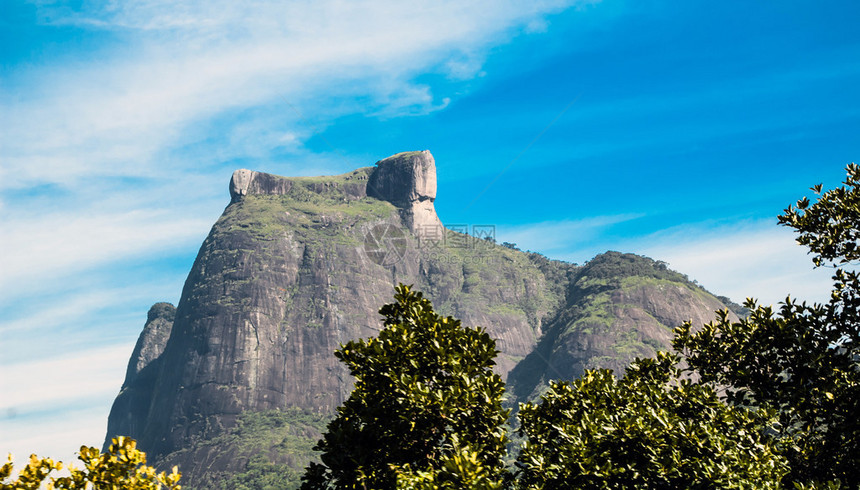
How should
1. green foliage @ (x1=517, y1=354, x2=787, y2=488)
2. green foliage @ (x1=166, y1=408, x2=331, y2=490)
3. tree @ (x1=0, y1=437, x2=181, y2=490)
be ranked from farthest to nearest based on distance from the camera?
green foliage @ (x1=166, y1=408, x2=331, y2=490) < green foliage @ (x1=517, y1=354, x2=787, y2=488) < tree @ (x1=0, y1=437, x2=181, y2=490)

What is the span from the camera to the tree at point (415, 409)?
43.6ft

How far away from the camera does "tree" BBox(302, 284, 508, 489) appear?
1328 cm

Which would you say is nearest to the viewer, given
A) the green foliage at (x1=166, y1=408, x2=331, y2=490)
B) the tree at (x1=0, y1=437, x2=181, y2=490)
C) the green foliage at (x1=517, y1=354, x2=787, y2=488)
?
the tree at (x1=0, y1=437, x2=181, y2=490)

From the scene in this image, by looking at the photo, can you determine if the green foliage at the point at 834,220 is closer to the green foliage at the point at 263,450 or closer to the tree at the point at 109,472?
the tree at the point at 109,472

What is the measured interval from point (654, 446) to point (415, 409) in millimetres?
5251

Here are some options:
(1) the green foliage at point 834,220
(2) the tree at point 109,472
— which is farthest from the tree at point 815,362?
(2) the tree at point 109,472

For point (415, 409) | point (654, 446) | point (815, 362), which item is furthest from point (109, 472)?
point (815, 362)

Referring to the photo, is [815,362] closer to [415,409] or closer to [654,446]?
[654,446]

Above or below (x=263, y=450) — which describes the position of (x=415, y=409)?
above

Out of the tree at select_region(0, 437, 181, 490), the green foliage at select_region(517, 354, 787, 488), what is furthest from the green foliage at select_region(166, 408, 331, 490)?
the tree at select_region(0, 437, 181, 490)

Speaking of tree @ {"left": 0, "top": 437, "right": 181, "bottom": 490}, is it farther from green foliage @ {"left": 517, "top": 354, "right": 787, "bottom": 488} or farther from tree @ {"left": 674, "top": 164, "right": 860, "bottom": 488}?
tree @ {"left": 674, "top": 164, "right": 860, "bottom": 488}

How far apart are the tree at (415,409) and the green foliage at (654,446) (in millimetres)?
1462

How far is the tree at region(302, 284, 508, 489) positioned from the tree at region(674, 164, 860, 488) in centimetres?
658

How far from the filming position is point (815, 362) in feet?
48.1
